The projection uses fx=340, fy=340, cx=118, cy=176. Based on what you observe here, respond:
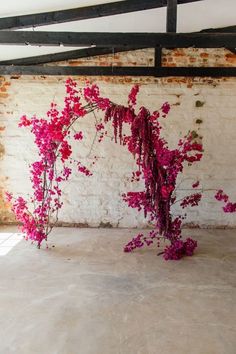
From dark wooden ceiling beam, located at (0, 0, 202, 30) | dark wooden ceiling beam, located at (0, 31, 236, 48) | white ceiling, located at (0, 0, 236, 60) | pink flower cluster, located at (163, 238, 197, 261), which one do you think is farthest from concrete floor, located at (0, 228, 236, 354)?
white ceiling, located at (0, 0, 236, 60)

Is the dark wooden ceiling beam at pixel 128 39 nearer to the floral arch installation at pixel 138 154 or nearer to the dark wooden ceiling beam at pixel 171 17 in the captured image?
the dark wooden ceiling beam at pixel 171 17

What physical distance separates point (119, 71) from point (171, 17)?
232 cm

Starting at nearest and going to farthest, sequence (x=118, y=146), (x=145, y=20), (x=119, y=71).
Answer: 1. (x=145, y=20)
2. (x=119, y=71)
3. (x=118, y=146)

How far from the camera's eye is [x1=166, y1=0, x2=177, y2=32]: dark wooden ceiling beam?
336cm

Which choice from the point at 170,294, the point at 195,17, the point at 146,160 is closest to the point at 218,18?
the point at 195,17

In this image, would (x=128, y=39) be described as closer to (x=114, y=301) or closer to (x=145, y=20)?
(x=145, y=20)

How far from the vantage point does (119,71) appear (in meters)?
5.66

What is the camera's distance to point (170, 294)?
3.34m

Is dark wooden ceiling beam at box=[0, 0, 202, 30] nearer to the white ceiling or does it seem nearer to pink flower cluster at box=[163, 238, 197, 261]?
the white ceiling

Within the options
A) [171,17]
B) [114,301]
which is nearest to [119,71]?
[171,17]

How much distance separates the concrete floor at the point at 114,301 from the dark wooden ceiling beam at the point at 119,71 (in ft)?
9.21

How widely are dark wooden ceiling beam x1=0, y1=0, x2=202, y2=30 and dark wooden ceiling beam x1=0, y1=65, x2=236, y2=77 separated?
6.19ft

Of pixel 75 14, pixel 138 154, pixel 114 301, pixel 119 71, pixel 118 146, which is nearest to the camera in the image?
pixel 114 301

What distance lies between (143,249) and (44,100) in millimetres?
3100
